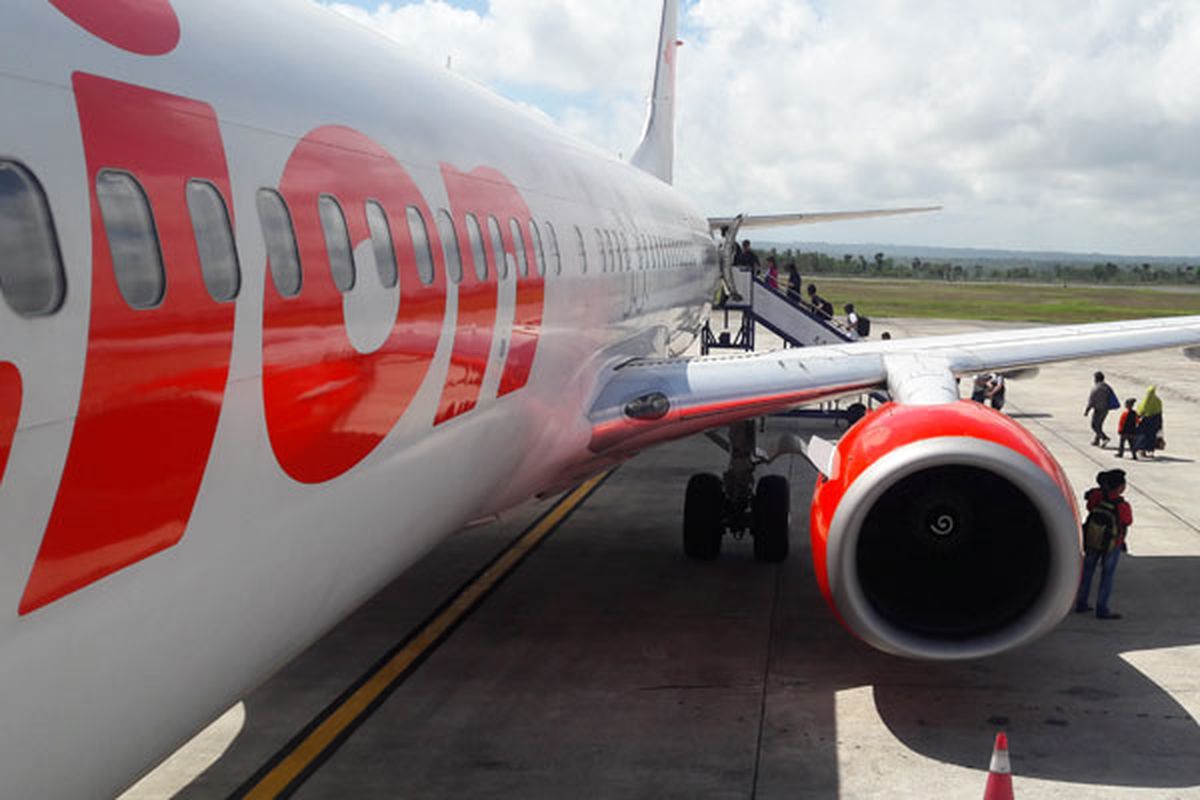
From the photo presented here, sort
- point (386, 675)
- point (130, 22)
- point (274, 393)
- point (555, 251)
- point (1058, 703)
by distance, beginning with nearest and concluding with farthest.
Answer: point (130, 22) < point (274, 393) < point (1058, 703) < point (555, 251) < point (386, 675)

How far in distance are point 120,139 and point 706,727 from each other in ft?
19.1

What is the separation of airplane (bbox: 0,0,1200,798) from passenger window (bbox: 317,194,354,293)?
0.02m

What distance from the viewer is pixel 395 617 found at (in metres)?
10.6

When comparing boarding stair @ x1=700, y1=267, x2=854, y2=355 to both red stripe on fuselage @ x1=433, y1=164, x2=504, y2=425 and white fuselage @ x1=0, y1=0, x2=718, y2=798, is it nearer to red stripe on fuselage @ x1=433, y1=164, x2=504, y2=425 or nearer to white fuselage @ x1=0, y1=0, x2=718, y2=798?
red stripe on fuselage @ x1=433, y1=164, x2=504, y2=425

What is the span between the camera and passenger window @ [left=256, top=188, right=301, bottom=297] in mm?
4375

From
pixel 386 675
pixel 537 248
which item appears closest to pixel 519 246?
pixel 537 248

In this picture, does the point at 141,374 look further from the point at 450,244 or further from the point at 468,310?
the point at 468,310

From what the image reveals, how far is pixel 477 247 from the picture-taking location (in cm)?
693

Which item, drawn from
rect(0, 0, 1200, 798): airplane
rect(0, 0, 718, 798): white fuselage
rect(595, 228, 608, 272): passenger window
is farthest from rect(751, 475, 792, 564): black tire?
rect(0, 0, 718, 798): white fuselage

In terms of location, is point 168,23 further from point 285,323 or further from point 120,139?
point 285,323

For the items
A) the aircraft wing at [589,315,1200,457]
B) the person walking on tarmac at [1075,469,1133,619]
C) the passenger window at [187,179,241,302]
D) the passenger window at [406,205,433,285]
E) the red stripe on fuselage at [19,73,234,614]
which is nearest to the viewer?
the red stripe on fuselage at [19,73,234,614]

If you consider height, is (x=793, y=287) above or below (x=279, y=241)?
below

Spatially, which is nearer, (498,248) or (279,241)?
(279,241)

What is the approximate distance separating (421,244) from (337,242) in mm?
1022
